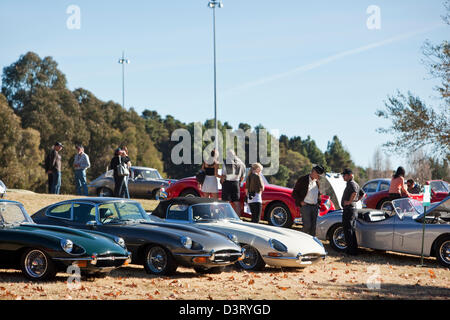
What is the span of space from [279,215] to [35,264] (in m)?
8.79

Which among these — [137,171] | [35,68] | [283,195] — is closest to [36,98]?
[35,68]

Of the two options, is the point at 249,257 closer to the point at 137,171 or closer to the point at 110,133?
the point at 137,171

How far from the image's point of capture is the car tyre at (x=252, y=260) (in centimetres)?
1160

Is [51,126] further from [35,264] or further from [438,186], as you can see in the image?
[35,264]

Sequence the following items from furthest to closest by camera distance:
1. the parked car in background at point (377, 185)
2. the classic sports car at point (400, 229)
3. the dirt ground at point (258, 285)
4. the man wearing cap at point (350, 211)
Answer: the parked car in background at point (377, 185)
the man wearing cap at point (350, 211)
the classic sports car at point (400, 229)
the dirt ground at point (258, 285)

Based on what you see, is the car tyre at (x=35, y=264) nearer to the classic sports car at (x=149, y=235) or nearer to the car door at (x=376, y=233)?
the classic sports car at (x=149, y=235)

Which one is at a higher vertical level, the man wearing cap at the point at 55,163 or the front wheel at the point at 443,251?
the man wearing cap at the point at 55,163

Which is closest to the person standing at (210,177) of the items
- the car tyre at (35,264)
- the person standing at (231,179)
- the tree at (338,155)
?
the person standing at (231,179)

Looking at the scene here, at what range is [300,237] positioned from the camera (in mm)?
12070

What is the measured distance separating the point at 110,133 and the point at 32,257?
53.5m

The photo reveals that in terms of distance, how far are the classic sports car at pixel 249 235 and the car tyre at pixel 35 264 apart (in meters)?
3.05

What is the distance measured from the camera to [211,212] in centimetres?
1264

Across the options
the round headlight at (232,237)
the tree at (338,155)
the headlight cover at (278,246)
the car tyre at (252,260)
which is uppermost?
the tree at (338,155)
